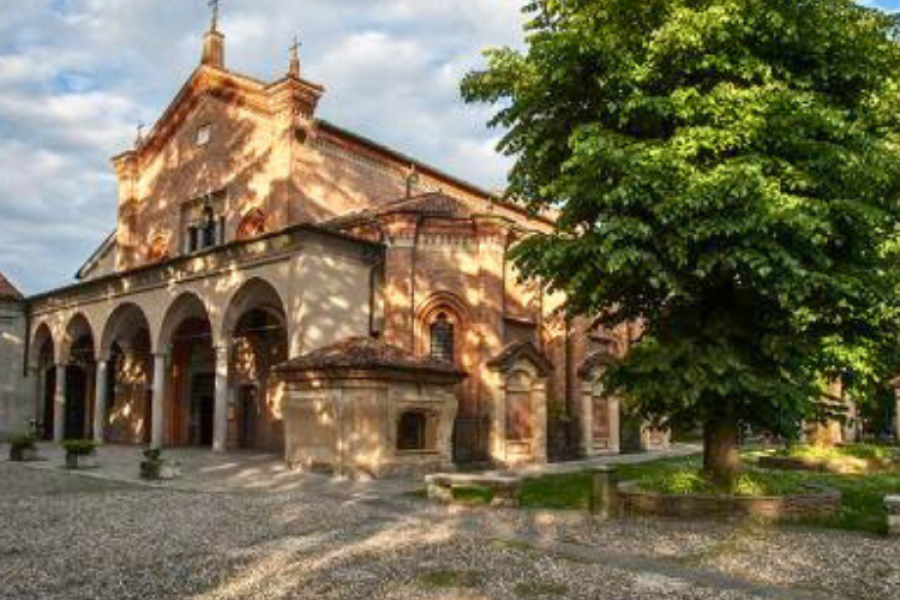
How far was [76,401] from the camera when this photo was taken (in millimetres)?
35531

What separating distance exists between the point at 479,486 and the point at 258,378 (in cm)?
1518

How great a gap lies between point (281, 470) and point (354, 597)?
511 inches

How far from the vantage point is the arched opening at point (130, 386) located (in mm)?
31188

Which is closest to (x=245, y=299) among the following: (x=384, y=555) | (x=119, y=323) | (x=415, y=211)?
(x=415, y=211)

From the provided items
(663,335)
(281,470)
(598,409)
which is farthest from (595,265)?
(598,409)

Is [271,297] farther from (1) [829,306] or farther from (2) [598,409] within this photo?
(1) [829,306]

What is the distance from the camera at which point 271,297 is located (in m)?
24.9

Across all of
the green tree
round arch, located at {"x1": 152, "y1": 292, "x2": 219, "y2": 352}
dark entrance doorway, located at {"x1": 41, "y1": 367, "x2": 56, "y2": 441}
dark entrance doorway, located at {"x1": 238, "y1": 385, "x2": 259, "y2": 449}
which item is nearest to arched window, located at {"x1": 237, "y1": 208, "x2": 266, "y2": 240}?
round arch, located at {"x1": 152, "y1": 292, "x2": 219, "y2": 352}

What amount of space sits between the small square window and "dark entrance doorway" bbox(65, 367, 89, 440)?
12388mm

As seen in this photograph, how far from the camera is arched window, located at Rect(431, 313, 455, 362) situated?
24.5 meters

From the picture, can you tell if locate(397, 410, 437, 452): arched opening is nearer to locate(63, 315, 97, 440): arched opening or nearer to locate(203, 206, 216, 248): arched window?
locate(203, 206, 216, 248): arched window

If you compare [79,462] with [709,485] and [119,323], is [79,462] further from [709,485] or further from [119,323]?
[709,485]

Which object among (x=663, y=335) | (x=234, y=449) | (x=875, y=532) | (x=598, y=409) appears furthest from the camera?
(x=598, y=409)

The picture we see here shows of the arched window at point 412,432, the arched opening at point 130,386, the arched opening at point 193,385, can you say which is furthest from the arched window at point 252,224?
the arched window at point 412,432
